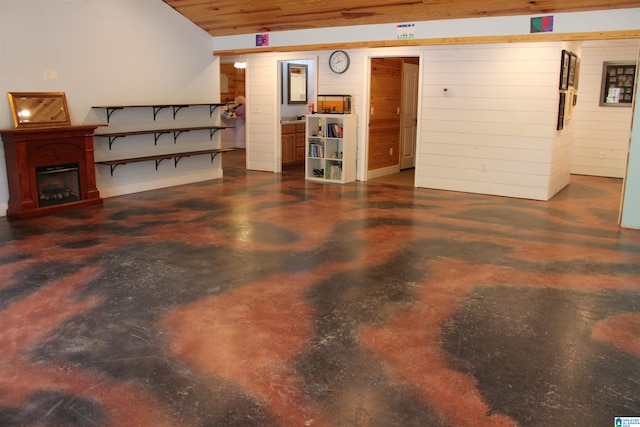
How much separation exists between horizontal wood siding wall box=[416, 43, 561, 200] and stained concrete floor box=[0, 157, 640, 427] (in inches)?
57.8

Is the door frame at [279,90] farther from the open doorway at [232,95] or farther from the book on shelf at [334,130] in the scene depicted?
the open doorway at [232,95]

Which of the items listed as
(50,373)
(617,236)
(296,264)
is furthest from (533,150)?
(50,373)

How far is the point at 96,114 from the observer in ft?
23.6

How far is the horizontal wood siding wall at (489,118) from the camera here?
24.2 feet

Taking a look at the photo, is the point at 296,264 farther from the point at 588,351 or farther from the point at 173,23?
the point at 173,23

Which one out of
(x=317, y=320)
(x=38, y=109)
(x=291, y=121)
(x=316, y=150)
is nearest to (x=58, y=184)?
(x=38, y=109)

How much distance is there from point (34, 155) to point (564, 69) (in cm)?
674

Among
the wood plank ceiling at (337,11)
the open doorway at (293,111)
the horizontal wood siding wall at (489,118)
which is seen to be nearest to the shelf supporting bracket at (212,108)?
the wood plank ceiling at (337,11)

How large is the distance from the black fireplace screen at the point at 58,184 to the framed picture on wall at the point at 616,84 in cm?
893

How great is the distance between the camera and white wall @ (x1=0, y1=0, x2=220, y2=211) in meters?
6.27

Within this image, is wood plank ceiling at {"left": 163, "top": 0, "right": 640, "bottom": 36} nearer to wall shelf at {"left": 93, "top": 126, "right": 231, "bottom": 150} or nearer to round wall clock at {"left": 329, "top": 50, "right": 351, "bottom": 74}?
round wall clock at {"left": 329, "top": 50, "right": 351, "bottom": 74}

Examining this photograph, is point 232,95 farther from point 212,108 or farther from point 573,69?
point 573,69

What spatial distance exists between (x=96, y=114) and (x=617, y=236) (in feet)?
21.1

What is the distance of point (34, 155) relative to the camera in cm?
618
